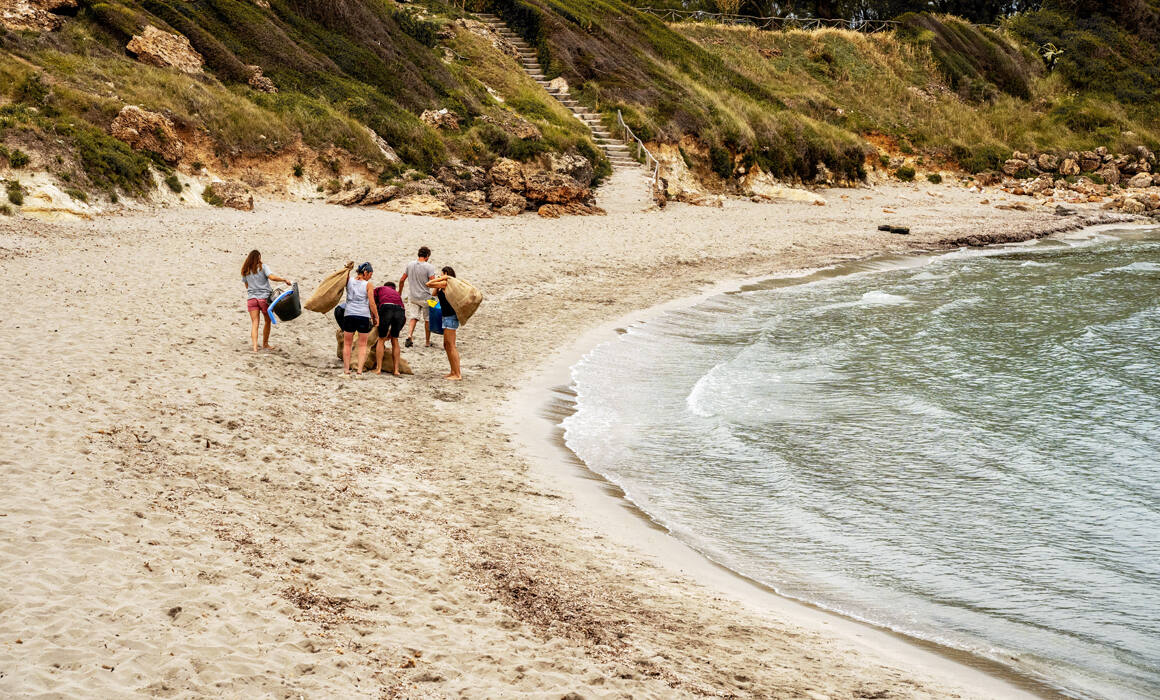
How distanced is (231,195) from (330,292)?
12593 millimetres

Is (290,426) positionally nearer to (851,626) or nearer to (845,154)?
(851,626)

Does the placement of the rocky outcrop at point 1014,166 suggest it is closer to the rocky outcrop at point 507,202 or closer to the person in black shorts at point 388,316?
the rocky outcrop at point 507,202

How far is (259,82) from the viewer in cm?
2803

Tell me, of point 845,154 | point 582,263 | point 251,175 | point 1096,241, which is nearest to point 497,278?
point 582,263

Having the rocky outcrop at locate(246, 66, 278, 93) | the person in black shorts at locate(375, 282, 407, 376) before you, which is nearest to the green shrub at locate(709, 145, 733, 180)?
the rocky outcrop at locate(246, 66, 278, 93)

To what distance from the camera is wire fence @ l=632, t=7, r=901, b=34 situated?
58.9 meters

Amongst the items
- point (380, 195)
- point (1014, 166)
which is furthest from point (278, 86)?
point (1014, 166)

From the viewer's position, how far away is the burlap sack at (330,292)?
39.0ft

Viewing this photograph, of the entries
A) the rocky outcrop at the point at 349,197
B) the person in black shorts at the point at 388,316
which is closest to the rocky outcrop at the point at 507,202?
the rocky outcrop at the point at 349,197

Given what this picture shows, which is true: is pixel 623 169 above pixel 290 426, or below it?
above

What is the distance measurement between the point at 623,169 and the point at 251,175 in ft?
46.0

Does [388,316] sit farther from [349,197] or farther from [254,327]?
[349,197]

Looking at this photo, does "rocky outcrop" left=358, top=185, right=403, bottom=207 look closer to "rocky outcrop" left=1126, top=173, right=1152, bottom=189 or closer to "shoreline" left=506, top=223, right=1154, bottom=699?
"shoreline" left=506, top=223, right=1154, bottom=699

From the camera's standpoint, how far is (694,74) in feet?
151
